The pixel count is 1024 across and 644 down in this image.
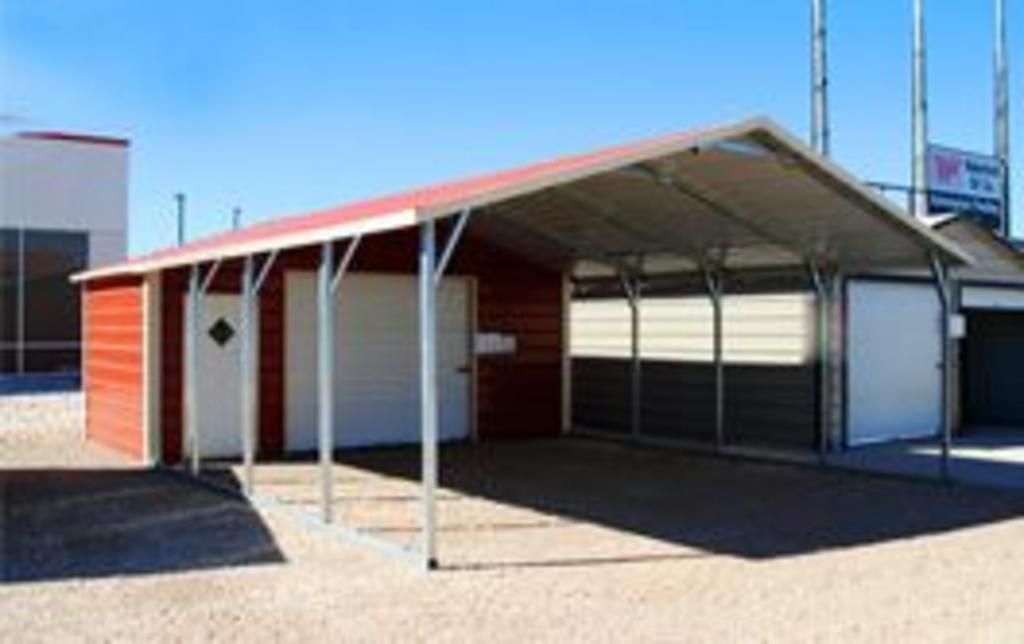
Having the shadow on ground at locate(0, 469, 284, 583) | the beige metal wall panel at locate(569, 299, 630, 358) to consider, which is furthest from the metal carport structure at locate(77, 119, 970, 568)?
the shadow on ground at locate(0, 469, 284, 583)

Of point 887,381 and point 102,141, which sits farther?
point 102,141

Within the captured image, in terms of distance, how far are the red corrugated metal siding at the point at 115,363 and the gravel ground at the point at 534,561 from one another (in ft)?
4.84

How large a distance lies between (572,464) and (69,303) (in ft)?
61.0

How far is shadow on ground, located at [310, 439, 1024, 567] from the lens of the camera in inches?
333

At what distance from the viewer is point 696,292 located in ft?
46.8

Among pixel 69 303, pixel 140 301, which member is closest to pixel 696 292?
pixel 140 301

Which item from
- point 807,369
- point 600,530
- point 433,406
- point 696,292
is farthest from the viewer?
point 696,292

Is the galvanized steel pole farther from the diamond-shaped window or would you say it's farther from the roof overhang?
the diamond-shaped window

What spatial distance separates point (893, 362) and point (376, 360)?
596 cm

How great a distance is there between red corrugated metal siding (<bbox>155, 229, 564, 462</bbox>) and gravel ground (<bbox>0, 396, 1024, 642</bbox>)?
1672 mm

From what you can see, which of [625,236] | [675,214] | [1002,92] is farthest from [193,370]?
[1002,92]

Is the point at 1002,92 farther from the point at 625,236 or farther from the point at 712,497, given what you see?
the point at 712,497

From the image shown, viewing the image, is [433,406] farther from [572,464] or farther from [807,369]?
[807,369]

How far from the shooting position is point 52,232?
91.0 ft
